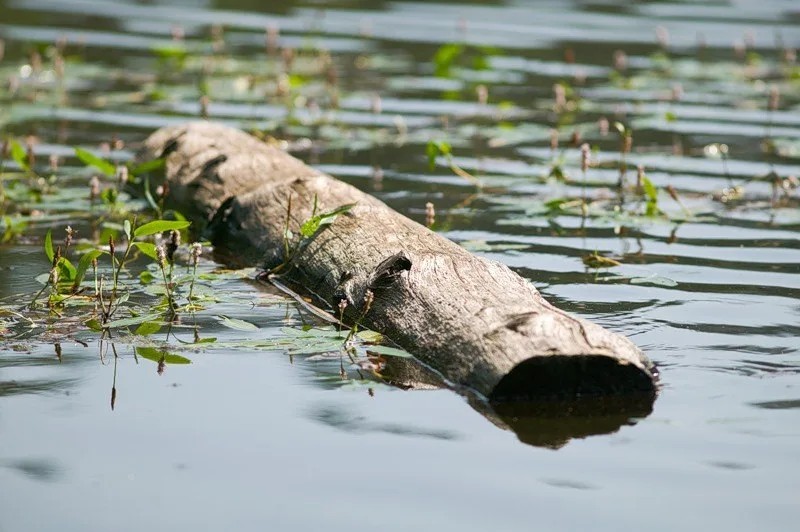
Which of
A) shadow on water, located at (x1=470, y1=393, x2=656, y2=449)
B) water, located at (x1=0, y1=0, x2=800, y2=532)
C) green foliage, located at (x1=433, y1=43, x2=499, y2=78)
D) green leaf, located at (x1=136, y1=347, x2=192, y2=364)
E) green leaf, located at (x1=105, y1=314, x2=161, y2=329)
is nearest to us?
water, located at (x1=0, y1=0, x2=800, y2=532)

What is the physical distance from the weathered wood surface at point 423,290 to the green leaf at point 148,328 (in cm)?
63

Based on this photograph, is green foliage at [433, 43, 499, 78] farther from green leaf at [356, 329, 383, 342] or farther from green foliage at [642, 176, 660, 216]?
green leaf at [356, 329, 383, 342]

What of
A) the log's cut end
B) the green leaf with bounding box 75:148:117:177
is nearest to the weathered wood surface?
the log's cut end

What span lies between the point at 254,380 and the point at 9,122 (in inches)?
201

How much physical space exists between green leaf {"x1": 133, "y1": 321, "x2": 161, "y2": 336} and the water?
165 mm

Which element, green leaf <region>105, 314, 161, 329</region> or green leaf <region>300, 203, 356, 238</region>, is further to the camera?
green leaf <region>300, 203, 356, 238</region>

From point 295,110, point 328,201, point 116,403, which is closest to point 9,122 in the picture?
point 295,110

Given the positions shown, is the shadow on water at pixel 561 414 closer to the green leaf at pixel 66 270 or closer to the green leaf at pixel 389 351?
the green leaf at pixel 389 351

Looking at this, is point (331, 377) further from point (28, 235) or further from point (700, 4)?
point (700, 4)

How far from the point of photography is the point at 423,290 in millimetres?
4000

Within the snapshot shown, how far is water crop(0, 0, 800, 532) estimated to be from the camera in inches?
119

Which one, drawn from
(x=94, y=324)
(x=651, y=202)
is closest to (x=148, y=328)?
(x=94, y=324)

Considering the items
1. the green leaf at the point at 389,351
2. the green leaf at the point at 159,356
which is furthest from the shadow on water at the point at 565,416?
the green leaf at the point at 159,356

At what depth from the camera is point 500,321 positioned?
143 inches
